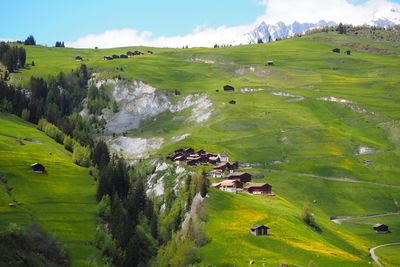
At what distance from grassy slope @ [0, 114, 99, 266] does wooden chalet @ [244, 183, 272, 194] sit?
4550 centimetres

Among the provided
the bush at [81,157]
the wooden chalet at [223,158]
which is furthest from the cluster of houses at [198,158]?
the bush at [81,157]

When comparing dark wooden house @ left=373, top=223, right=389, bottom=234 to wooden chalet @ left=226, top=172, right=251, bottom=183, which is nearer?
dark wooden house @ left=373, top=223, right=389, bottom=234

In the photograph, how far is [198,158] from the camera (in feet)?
586

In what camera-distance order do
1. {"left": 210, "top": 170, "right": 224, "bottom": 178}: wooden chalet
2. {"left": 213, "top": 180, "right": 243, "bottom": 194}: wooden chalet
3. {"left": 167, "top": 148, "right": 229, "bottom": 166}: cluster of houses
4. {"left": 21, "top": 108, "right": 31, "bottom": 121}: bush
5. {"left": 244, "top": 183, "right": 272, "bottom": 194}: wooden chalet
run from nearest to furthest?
1. {"left": 213, "top": 180, "right": 243, "bottom": 194}: wooden chalet
2. {"left": 244, "top": 183, "right": 272, "bottom": 194}: wooden chalet
3. {"left": 210, "top": 170, "right": 224, "bottom": 178}: wooden chalet
4. {"left": 167, "top": 148, "right": 229, "bottom": 166}: cluster of houses
5. {"left": 21, "top": 108, "right": 31, "bottom": 121}: bush

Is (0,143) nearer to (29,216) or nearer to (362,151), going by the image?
(29,216)

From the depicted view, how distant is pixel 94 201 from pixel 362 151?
381 feet

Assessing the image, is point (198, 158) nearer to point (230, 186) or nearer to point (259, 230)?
point (230, 186)

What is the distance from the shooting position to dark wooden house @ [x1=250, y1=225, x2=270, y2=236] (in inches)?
3949

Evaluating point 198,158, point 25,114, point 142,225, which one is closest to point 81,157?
point 198,158

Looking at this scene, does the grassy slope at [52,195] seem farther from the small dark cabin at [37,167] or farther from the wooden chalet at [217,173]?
the wooden chalet at [217,173]

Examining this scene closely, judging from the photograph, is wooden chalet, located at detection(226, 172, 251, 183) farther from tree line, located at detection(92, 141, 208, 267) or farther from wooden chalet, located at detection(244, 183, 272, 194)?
tree line, located at detection(92, 141, 208, 267)

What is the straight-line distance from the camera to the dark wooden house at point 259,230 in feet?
329

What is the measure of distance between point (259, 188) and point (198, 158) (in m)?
39.7

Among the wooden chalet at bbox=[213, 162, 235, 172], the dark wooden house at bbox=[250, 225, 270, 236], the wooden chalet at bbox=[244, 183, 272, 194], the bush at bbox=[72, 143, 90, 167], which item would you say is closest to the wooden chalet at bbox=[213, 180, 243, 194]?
the wooden chalet at bbox=[244, 183, 272, 194]
